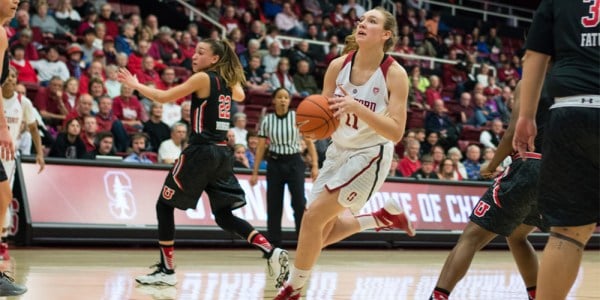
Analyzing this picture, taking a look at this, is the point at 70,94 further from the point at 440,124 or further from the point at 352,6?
the point at 352,6

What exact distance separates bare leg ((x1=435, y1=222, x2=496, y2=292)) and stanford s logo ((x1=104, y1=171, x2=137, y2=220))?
6.01m

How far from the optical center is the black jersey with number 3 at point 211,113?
7.27 m

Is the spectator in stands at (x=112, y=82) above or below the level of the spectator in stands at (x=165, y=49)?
below

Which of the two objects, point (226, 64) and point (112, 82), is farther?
point (112, 82)

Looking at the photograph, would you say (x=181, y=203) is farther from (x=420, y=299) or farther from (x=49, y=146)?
(x=49, y=146)

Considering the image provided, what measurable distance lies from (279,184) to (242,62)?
19.0 feet

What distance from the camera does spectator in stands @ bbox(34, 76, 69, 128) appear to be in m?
12.2

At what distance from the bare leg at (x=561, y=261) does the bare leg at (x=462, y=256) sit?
145 cm

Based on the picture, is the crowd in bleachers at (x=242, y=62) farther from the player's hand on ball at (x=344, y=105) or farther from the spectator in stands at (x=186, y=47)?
the player's hand on ball at (x=344, y=105)

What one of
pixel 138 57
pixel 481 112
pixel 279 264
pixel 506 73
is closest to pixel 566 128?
pixel 279 264

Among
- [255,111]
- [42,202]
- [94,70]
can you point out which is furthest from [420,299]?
[255,111]

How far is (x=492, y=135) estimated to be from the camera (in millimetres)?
17719

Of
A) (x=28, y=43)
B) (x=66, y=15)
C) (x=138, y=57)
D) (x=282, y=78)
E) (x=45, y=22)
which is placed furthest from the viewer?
(x=282, y=78)

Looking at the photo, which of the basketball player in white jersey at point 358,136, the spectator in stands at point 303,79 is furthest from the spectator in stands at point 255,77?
the basketball player in white jersey at point 358,136
